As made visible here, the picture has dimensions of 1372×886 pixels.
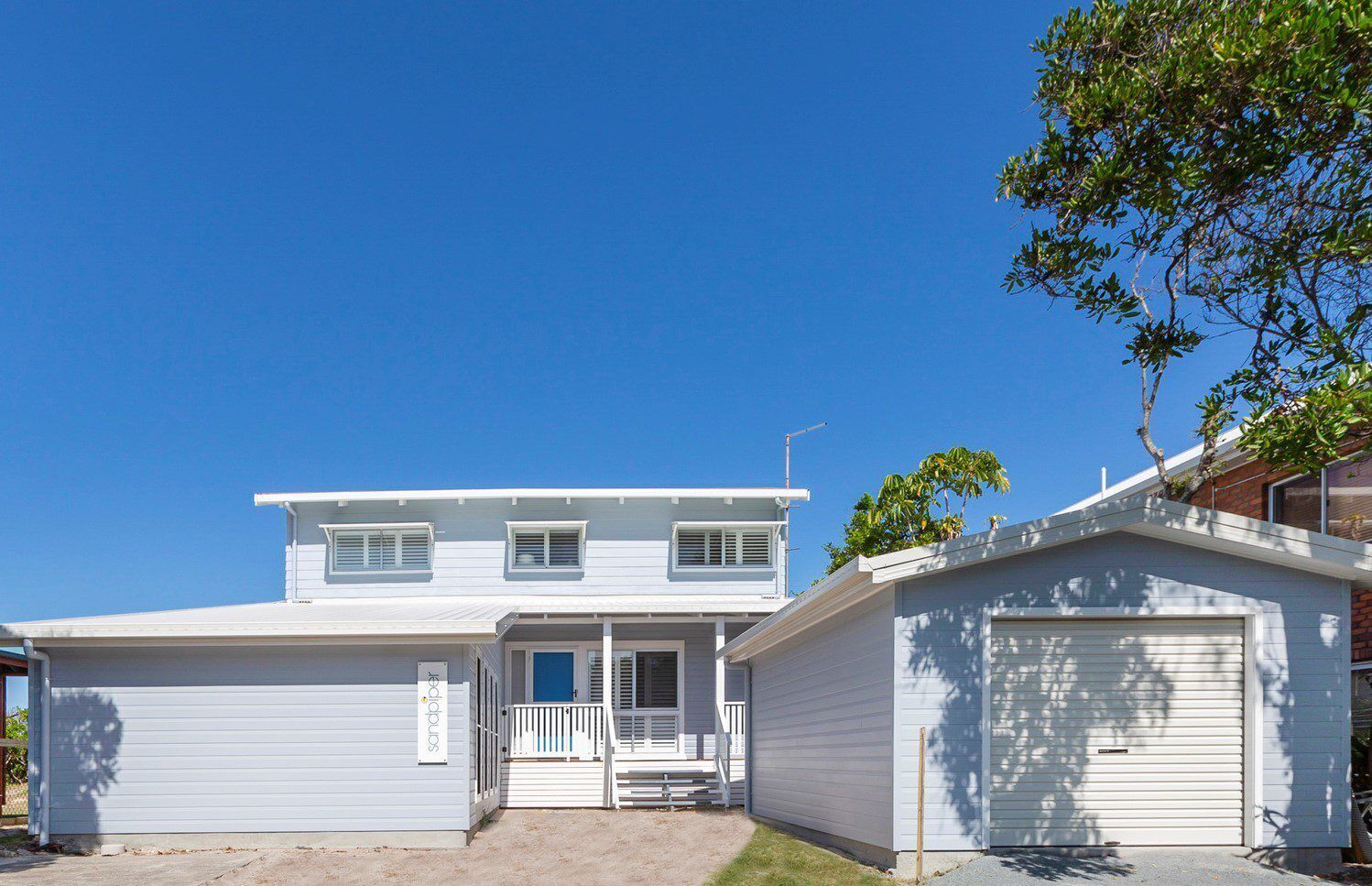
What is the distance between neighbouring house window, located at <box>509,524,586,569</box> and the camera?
20859 millimetres

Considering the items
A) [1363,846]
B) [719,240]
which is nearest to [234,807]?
[1363,846]

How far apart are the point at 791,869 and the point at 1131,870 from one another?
3.27 m

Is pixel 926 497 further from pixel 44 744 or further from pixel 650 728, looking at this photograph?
pixel 44 744

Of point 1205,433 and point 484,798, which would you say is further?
point 484,798

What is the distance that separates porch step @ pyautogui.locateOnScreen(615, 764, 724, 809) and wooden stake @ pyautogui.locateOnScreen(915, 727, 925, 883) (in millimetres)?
8012

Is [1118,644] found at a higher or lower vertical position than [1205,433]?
lower

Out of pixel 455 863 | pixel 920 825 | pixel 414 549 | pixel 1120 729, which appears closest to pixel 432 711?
pixel 455 863

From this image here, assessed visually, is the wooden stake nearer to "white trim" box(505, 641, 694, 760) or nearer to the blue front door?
"white trim" box(505, 641, 694, 760)

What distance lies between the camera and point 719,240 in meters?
28.9

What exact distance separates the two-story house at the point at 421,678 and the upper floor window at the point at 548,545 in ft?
0.15

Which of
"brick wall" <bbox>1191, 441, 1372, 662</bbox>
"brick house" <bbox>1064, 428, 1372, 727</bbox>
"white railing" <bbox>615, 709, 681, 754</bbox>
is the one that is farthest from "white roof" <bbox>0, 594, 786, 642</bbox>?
"brick house" <bbox>1064, 428, 1372, 727</bbox>

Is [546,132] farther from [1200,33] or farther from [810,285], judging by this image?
[1200,33]

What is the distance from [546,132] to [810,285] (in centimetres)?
957

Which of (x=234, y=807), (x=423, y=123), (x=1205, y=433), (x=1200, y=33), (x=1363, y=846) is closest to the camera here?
(x=1200, y=33)
